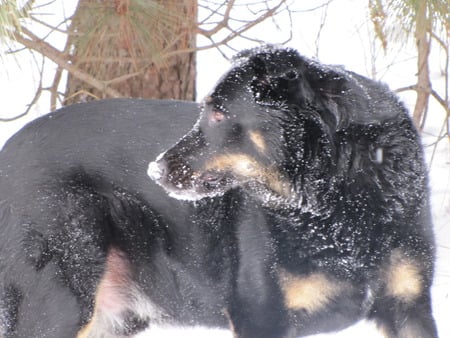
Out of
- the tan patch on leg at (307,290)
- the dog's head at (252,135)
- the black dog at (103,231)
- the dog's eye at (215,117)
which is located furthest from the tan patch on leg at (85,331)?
the dog's eye at (215,117)

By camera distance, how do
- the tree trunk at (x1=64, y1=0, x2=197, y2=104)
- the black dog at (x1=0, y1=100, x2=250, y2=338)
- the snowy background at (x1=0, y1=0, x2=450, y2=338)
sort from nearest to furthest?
the black dog at (x1=0, y1=100, x2=250, y2=338), the tree trunk at (x1=64, y1=0, x2=197, y2=104), the snowy background at (x1=0, y1=0, x2=450, y2=338)

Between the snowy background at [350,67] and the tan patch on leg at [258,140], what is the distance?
1574 mm

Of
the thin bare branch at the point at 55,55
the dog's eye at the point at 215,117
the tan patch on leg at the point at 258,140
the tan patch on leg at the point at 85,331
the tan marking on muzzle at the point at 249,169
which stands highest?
the thin bare branch at the point at 55,55

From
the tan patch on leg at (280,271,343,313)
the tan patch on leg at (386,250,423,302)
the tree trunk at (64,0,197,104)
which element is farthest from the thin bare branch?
the tan patch on leg at (386,250,423,302)

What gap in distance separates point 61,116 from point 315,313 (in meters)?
1.52

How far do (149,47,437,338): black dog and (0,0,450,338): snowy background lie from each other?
1.14 meters

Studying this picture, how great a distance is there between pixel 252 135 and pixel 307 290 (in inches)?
27.4

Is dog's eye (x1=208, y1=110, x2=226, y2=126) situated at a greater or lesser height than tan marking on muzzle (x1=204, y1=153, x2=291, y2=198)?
greater

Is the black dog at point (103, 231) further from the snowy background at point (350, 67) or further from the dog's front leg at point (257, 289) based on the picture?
the snowy background at point (350, 67)

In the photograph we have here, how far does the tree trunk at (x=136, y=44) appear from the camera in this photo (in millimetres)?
3912

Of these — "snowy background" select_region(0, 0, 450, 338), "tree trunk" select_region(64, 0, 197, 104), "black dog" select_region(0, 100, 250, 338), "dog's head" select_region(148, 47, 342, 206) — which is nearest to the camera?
"dog's head" select_region(148, 47, 342, 206)

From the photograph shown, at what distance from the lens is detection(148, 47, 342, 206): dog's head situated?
3.09 metres

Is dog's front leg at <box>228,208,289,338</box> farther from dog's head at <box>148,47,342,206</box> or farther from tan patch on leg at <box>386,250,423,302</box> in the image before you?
tan patch on leg at <box>386,250,423,302</box>

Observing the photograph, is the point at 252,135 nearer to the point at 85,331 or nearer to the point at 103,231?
the point at 103,231
